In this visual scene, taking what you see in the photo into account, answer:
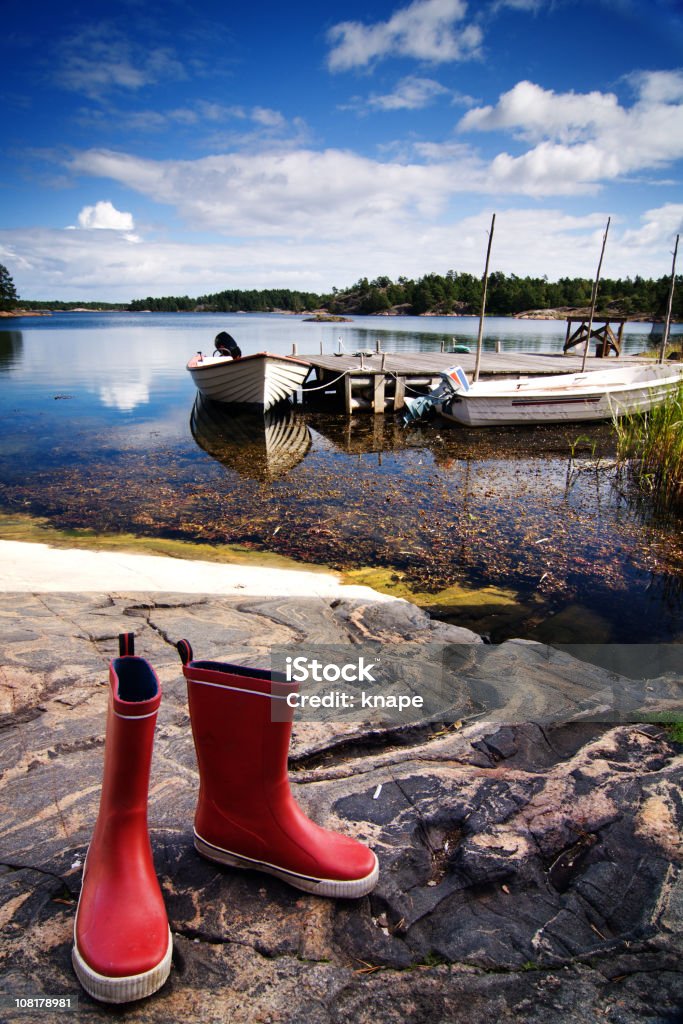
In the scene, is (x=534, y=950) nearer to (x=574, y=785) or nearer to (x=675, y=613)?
(x=574, y=785)

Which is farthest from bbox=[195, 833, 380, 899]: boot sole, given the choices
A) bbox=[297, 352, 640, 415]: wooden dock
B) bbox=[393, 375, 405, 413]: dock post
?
bbox=[393, 375, 405, 413]: dock post

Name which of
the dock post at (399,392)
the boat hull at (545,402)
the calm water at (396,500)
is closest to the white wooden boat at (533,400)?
the boat hull at (545,402)

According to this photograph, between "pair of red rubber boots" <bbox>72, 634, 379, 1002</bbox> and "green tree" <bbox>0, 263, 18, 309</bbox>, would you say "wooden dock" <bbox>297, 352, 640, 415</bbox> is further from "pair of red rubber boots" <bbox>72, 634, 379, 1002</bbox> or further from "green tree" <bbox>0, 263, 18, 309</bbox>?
"green tree" <bbox>0, 263, 18, 309</bbox>

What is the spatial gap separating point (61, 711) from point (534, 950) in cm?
252

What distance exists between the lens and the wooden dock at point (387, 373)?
19.1 m

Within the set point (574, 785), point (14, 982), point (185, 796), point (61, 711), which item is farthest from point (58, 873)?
point (574, 785)

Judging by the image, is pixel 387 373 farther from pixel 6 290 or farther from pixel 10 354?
pixel 6 290

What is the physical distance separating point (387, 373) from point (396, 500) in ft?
32.5

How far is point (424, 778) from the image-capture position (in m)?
2.84

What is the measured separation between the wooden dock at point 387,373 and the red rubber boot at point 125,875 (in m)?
17.2

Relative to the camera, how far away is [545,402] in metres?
16.3

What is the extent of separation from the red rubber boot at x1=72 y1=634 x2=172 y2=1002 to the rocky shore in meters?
0.09

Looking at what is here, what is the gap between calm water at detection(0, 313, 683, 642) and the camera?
669 centimetres

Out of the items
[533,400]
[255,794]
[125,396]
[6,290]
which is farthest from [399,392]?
[6,290]
